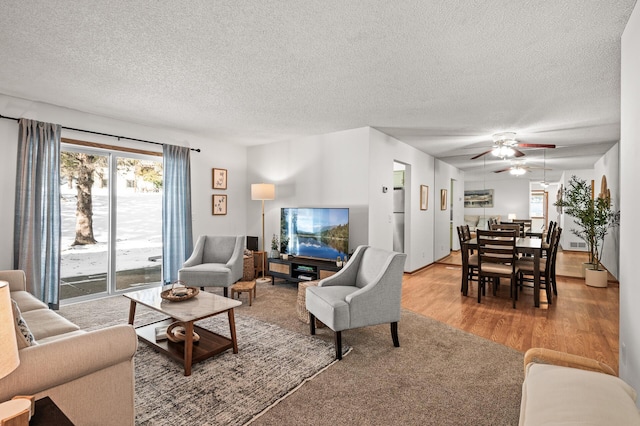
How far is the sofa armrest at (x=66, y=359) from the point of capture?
4.50ft

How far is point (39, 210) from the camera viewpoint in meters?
3.89

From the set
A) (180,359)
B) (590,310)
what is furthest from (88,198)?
(590,310)

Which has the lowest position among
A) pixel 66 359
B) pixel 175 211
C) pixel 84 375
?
pixel 84 375

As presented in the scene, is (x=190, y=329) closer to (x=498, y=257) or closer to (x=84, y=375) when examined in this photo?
(x=84, y=375)

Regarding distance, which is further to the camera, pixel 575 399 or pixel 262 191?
pixel 262 191

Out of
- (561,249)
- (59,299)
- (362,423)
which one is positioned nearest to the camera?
(362,423)

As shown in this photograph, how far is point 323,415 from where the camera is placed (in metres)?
1.99

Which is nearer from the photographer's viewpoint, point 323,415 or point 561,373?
point 561,373

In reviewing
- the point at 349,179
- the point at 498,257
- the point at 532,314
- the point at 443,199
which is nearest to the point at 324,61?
the point at 349,179

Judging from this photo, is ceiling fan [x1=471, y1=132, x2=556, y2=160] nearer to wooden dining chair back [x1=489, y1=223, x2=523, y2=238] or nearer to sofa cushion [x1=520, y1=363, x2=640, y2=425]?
wooden dining chair back [x1=489, y1=223, x2=523, y2=238]

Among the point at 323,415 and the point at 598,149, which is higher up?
the point at 598,149

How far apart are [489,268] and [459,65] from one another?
2.83m

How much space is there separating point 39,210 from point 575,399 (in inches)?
198

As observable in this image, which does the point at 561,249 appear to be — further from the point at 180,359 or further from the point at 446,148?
the point at 180,359
